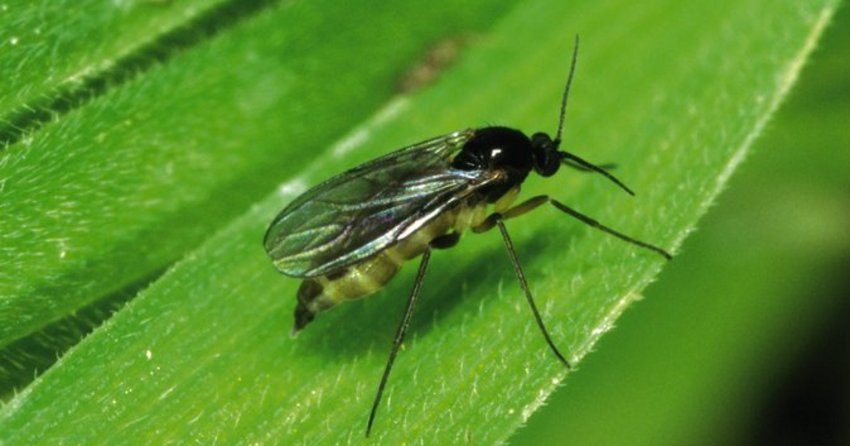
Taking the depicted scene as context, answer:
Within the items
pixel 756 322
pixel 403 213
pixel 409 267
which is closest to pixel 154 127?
pixel 403 213

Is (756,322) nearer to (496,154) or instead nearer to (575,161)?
(575,161)

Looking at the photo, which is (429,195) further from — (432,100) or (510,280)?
(432,100)

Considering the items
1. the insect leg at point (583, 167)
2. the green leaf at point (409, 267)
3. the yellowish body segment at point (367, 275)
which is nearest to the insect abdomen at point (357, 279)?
the yellowish body segment at point (367, 275)

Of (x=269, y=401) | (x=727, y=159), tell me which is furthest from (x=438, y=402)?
(x=727, y=159)

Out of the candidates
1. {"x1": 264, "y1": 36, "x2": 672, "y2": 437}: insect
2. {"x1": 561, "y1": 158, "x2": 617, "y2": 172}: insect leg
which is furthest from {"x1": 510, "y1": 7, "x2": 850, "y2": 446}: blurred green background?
{"x1": 264, "y1": 36, "x2": 672, "y2": 437}: insect

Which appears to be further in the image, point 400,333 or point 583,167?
point 583,167

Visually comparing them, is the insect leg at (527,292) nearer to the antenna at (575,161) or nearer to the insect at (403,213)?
the insect at (403,213)
